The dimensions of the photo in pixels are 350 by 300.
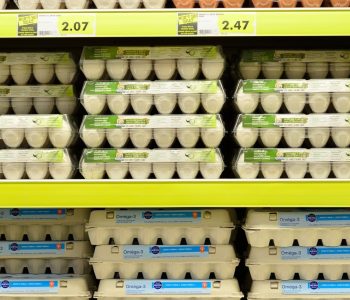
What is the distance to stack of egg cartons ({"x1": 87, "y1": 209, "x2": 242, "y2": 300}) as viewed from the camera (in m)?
1.39

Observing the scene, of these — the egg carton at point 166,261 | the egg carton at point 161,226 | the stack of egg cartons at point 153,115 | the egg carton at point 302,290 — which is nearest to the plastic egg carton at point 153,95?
the stack of egg cartons at point 153,115

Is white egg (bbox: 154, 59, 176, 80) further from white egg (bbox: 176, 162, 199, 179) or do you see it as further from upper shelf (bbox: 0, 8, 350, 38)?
white egg (bbox: 176, 162, 199, 179)

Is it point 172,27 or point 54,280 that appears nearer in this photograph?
point 172,27

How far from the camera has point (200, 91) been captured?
1.33 m

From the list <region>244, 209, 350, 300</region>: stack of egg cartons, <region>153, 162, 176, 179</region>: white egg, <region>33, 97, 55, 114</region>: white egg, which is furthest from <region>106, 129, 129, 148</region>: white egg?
<region>244, 209, 350, 300</region>: stack of egg cartons

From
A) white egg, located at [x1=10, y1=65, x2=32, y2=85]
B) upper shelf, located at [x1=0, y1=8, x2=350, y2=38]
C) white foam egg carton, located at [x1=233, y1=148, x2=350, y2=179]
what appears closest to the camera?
upper shelf, located at [x1=0, y1=8, x2=350, y2=38]

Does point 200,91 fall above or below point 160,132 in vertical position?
above

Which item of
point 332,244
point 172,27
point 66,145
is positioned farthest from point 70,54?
point 332,244

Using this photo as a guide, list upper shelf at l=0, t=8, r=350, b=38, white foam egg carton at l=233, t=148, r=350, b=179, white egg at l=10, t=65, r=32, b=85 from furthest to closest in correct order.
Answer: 1. white egg at l=10, t=65, r=32, b=85
2. white foam egg carton at l=233, t=148, r=350, b=179
3. upper shelf at l=0, t=8, r=350, b=38

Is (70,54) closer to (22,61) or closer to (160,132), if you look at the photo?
(22,61)

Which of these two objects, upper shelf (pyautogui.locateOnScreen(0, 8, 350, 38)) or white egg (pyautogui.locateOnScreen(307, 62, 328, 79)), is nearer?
upper shelf (pyautogui.locateOnScreen(0, 8, 350, 38))

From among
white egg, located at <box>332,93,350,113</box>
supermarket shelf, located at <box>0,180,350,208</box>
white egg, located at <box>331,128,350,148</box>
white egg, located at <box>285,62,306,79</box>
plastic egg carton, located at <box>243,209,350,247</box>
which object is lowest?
plastic egg carton, located at <box>243,209,350,247</box>

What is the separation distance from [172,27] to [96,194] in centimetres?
49

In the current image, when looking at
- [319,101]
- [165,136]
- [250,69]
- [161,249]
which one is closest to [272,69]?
[250,69]
